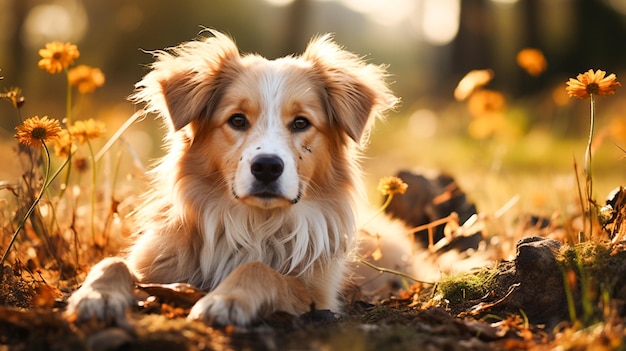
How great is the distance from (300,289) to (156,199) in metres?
1.15

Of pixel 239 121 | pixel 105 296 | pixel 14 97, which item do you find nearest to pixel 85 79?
pixel 14 97

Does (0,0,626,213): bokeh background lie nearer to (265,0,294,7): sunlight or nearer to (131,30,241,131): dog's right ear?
(265,0,294,7): sunlight

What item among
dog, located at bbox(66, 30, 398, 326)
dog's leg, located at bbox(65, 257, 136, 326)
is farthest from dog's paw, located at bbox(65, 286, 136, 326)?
dog, located at bbox(66, 30, 398, 326)

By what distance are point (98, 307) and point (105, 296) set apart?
0.08 metres

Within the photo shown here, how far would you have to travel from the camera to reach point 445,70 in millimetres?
17531

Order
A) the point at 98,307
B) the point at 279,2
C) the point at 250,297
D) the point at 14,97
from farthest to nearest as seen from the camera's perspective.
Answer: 1. the point at 279,2
2. the point at 14,97
3. the point at 250,297
4. the point at 98,307

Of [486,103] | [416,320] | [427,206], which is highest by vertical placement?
[486,103]

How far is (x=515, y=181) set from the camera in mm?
8938

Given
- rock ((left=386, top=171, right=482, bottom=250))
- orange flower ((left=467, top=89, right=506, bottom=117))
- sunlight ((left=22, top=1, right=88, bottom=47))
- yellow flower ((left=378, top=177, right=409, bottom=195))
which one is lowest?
rock ((left=386, top=171, right=482, bottom=250))

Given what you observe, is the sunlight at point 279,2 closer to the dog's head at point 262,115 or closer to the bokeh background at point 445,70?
the bokeh background at point 445,70

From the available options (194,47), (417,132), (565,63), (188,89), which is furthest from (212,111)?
(565,63)

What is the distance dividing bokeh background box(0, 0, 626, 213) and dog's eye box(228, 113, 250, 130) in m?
3.10

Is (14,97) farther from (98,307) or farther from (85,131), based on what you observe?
(98,307)

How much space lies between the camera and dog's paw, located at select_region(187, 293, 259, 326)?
290 cm
